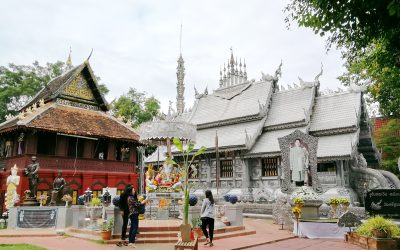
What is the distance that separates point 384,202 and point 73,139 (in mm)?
19789

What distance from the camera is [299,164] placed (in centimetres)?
1608

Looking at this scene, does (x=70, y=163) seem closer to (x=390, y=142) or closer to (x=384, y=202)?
(x=384, y=202)

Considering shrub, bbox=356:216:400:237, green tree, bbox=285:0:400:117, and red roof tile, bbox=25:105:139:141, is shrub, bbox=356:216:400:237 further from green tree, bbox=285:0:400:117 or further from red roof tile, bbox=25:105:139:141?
red roof tile, bbox=25:105:139:141

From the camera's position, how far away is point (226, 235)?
11.9 meters

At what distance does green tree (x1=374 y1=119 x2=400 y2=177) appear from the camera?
1021 inches

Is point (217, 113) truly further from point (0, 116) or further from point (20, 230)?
point (0, 116)

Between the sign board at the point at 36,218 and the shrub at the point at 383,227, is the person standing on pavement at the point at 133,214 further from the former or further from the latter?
the sign board at the point at 36,218

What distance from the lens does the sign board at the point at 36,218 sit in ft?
50.0

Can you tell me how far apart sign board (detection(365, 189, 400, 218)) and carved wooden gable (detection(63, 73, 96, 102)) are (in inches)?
853

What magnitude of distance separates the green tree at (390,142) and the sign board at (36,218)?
23.2 m

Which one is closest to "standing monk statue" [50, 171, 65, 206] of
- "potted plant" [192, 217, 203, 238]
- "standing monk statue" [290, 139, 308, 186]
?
"potted plant" [192, 217, 203, 238]

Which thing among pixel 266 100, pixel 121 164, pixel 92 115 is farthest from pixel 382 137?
pixel 92 115

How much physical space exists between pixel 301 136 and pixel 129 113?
2642 cm

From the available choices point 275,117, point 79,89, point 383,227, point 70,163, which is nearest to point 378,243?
point 383,227
